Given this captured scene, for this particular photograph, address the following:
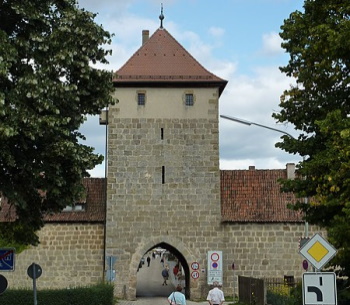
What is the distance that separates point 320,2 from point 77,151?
23.8 ft

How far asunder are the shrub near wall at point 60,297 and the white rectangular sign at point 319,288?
18620mm

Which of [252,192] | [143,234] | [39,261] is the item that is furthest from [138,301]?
[252,192]

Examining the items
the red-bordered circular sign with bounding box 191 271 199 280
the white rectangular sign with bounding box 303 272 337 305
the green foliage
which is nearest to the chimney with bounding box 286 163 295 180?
the red-bordered circular sign with bounding box 191 271 199 280

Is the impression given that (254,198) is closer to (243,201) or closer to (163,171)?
(243,201)

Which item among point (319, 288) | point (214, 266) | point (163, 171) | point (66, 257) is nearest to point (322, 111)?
point (319, 288)

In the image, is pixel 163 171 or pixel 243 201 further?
pixel 243 201

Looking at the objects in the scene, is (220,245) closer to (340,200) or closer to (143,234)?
(143,234)

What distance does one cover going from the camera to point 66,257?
36.7m

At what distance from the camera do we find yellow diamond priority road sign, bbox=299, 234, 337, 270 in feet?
40.5

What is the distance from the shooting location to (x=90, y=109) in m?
17.6

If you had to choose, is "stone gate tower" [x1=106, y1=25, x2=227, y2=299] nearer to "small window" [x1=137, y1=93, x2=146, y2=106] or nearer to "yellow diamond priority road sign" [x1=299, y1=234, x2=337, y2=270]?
"small window" [x1=137, y1=93, x2=146, y2=106]

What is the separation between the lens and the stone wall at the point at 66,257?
120 ft

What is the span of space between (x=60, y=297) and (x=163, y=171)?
32.4 ft

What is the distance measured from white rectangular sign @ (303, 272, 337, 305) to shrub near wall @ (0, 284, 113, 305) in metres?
18.6
